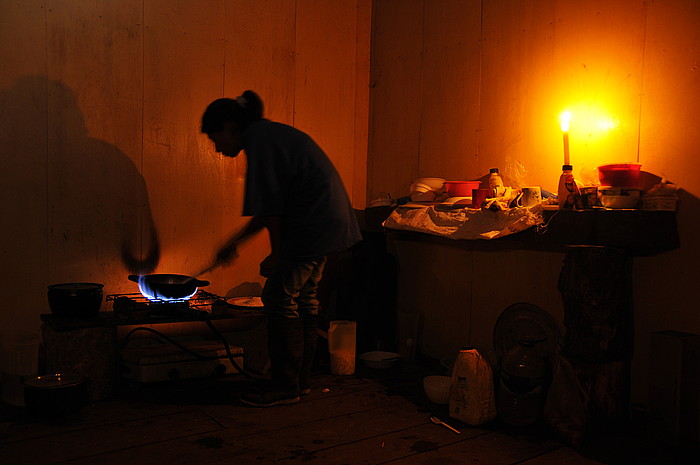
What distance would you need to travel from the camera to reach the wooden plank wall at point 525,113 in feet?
8.41

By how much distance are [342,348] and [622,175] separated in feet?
5.79

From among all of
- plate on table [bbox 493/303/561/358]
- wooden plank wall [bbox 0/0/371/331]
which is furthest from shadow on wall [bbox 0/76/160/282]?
plate on table [bbox 493/303/561/358]

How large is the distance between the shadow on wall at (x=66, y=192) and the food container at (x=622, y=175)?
2.58 metres

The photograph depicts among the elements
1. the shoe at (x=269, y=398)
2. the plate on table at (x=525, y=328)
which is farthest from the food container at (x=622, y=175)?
the shoe at (x=269, y=398)

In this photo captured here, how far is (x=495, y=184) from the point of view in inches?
127

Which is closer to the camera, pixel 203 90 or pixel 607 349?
pixel 607 349

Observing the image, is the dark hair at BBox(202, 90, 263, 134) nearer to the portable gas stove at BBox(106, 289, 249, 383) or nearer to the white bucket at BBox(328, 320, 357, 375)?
the portable gas stove at BBox(106, 289, 249, 383)

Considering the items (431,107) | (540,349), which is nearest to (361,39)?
(431,107)

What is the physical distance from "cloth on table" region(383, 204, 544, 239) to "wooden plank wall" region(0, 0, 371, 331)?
109 cm

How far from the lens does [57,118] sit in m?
3.27

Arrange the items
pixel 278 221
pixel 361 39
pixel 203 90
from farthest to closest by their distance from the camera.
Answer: pixel 361 39 → pixel 203 90 → pixel 278 221

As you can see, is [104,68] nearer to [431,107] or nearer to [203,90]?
[203,90]

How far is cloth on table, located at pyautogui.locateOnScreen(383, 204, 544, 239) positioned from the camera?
2.76 m

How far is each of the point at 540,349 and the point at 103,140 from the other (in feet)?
8.97
